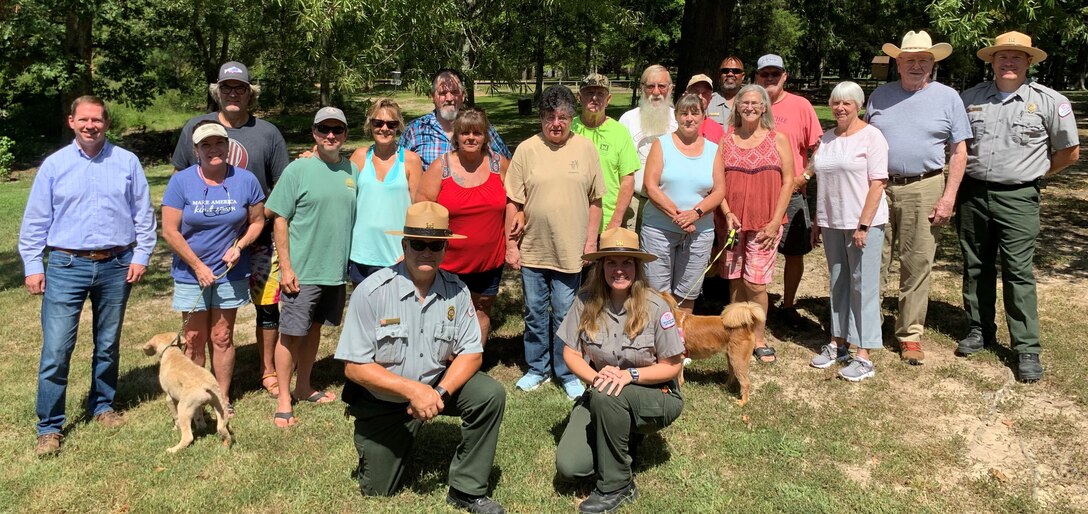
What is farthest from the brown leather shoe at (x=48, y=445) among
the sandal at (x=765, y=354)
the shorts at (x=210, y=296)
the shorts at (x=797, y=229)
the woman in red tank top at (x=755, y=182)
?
the shorts at (x=797, y=229)

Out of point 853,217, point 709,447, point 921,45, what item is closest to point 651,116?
point 853,217

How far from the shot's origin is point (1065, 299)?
7.08 meters

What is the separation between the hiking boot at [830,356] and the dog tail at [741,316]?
943mm

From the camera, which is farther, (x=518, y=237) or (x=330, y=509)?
(x=518, y=237)

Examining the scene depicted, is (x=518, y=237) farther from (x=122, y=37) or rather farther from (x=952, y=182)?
(x=122, y=37)

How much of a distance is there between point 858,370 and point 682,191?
6.11 feet

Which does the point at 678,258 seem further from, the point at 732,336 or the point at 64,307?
the point at 64,307

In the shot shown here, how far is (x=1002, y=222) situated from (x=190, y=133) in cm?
581

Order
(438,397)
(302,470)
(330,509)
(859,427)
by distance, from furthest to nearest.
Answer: (859,427) < (302,470) < (330,509) < (438,397)

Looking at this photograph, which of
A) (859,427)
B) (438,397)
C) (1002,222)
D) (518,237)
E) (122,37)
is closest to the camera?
(438,397)

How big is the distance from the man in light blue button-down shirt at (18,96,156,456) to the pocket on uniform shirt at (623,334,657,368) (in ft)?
10.1

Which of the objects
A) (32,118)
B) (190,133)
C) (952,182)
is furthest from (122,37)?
(952,182)

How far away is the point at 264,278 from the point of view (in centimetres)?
511

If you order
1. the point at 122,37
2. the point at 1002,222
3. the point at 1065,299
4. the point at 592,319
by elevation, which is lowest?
the point at 1065,299
